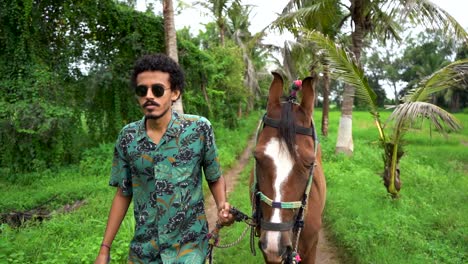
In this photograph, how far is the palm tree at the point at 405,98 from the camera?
5.22 m

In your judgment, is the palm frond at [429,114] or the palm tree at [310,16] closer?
the palm frond at [429,114]

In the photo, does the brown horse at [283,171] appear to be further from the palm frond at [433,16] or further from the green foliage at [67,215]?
the palm frond at [433,16]

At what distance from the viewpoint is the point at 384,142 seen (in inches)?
259

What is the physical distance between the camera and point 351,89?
9.73 m

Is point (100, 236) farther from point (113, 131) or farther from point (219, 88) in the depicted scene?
point (219, 88)

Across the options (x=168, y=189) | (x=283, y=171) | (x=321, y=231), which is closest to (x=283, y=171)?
(x=283, y=171)

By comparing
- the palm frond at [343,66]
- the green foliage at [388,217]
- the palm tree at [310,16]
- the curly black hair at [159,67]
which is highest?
the palm tree at [310,16]

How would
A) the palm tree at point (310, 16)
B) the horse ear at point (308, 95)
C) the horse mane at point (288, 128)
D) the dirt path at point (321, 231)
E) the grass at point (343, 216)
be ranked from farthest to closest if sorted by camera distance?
the palm tree at point (310, 16)
the dirt path at point (321, 231)
the grass at point (343, 216)
the horse ear at point (308, 95)
the horse mane at point (288, 128)

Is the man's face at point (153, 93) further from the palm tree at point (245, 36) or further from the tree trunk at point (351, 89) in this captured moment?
the palm tree at point (245, 36)

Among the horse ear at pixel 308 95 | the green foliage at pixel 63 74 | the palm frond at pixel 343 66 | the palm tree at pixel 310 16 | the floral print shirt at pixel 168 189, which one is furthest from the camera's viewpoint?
the palm tree at pixel 310 16

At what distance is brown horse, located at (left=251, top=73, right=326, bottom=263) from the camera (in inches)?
81.8

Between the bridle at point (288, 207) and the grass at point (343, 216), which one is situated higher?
the bridle at point (288, 207)

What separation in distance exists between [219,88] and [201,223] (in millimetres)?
15762

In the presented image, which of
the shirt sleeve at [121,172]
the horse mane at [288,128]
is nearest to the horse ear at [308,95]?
the horse mane at [288,128]
